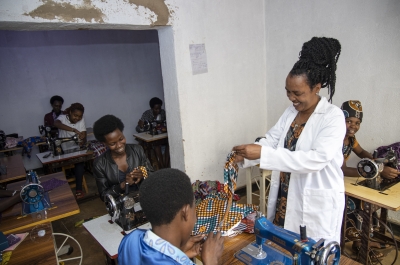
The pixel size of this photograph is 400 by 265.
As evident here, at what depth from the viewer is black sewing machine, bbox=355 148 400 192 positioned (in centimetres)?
237

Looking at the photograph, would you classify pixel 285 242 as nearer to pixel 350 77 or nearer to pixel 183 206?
pixel 183 206

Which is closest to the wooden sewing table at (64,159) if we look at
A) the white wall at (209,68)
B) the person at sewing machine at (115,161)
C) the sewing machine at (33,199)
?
the white wall at (209,68)

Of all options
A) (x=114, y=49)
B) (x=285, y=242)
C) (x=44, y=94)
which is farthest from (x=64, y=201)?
(x=114, y=49)

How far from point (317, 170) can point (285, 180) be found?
0.33 meters

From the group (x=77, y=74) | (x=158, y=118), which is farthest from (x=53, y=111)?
(x=158, y=118)

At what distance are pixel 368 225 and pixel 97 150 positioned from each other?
13.2ft

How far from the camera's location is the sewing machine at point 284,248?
126 cm

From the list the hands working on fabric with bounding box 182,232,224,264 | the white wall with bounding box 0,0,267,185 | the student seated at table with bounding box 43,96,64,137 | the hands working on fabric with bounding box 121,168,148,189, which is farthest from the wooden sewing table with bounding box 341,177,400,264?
the student seated at table with bounding box 43,96,64,137

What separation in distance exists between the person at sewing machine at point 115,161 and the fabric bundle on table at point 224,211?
736mm

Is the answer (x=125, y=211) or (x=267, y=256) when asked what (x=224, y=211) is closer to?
(x=267, y=256)

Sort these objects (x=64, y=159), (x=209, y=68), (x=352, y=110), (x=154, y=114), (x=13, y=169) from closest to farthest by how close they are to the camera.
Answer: (x=352, y=110) < (x=209, y=68) < (x=13, y=169) < (x=64, y=159) < (x=154, y=114)

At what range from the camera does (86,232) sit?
367 cm

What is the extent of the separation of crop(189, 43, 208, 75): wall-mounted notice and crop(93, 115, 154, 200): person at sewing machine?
3.92 feet

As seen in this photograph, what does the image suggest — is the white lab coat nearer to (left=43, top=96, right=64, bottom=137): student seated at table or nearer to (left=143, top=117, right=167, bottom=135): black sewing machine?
(left=143, top=117, right=167, bottom=135): black sewing machine
